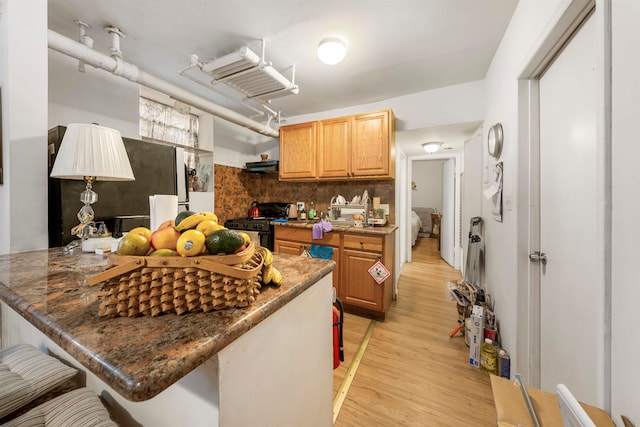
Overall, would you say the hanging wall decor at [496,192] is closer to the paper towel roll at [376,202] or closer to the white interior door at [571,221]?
the white interior door at [571,221]

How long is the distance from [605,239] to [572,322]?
0.66 m

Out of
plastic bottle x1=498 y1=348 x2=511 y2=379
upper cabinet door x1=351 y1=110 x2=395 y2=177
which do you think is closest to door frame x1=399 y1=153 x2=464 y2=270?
upper cabinet door x1=351 y1=110 x2=395 y2=177

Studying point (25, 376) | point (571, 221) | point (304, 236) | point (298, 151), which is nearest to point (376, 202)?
point (304, 236)

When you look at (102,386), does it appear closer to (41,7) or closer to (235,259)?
(235,259)

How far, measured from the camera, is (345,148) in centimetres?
286

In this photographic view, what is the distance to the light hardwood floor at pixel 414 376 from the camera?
1394 mm

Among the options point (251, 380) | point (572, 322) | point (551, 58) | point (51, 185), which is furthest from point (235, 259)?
point (551, 58)

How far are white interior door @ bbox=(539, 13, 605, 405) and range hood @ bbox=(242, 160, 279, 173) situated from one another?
9.12 feet

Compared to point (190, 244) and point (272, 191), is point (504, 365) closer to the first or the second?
point (190, 244)

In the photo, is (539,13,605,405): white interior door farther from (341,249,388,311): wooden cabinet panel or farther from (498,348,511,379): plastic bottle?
(341,249,388,311): wooden cabinet panel

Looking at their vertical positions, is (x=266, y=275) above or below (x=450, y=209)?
below

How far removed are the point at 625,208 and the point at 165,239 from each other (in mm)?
1248

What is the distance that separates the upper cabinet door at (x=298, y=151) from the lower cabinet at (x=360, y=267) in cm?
86

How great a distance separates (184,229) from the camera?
651 mm
